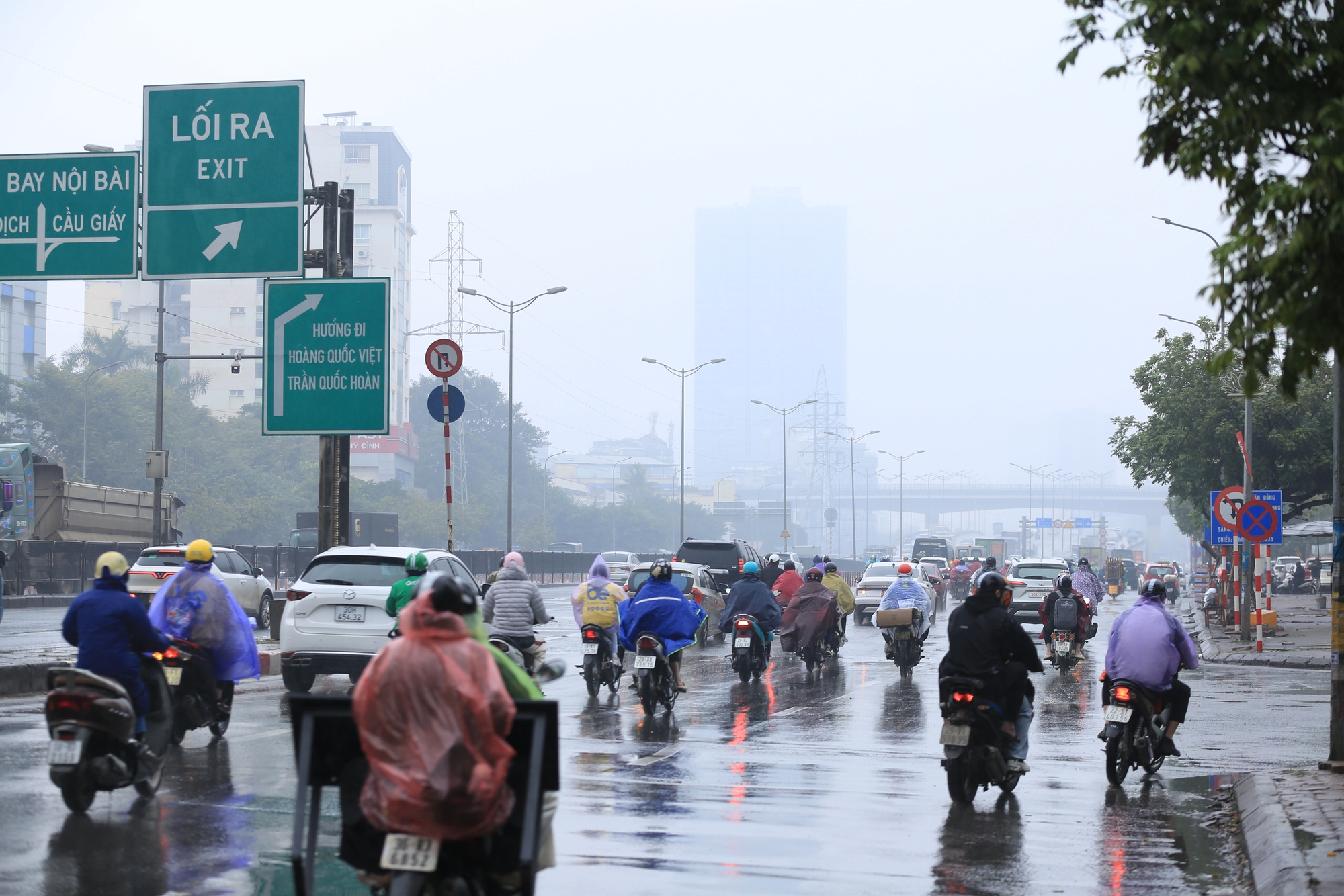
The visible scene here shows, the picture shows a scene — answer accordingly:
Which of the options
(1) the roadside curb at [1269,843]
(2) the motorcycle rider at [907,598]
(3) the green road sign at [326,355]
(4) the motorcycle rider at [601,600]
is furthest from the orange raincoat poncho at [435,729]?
(2) the motorcycle rider at [907,598]

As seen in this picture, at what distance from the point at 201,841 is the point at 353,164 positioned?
159 metres

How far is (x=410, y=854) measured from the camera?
4945 millimetres

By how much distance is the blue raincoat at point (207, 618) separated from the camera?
450 inches

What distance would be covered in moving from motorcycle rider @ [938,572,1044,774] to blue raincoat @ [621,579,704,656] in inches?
212

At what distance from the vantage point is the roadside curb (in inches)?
288

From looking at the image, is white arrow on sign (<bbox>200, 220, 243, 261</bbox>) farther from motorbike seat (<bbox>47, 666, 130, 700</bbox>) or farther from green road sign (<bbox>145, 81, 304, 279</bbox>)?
motorbike seat (<bbox>47, 666, 130, 700</bbox>)

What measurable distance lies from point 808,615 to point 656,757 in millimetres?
9805

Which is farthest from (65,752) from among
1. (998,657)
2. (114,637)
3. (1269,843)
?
(1269,843)

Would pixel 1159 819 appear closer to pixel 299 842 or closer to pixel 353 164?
pixel 299 842

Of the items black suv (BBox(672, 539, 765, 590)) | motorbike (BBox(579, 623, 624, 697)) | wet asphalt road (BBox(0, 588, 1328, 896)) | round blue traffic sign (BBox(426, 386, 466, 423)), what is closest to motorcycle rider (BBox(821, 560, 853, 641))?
round blue traffic sign (BBox(426, 386, 466, 423))

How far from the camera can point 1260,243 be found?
229 inches

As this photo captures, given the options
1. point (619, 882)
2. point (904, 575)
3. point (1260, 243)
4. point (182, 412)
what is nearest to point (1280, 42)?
point (1260, 243)

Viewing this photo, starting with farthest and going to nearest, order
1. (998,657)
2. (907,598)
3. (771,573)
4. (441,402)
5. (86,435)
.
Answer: (86,435) → (771,573) → (907,598) → (441,402) → (998,657)

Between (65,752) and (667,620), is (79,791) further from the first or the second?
(667,620)
